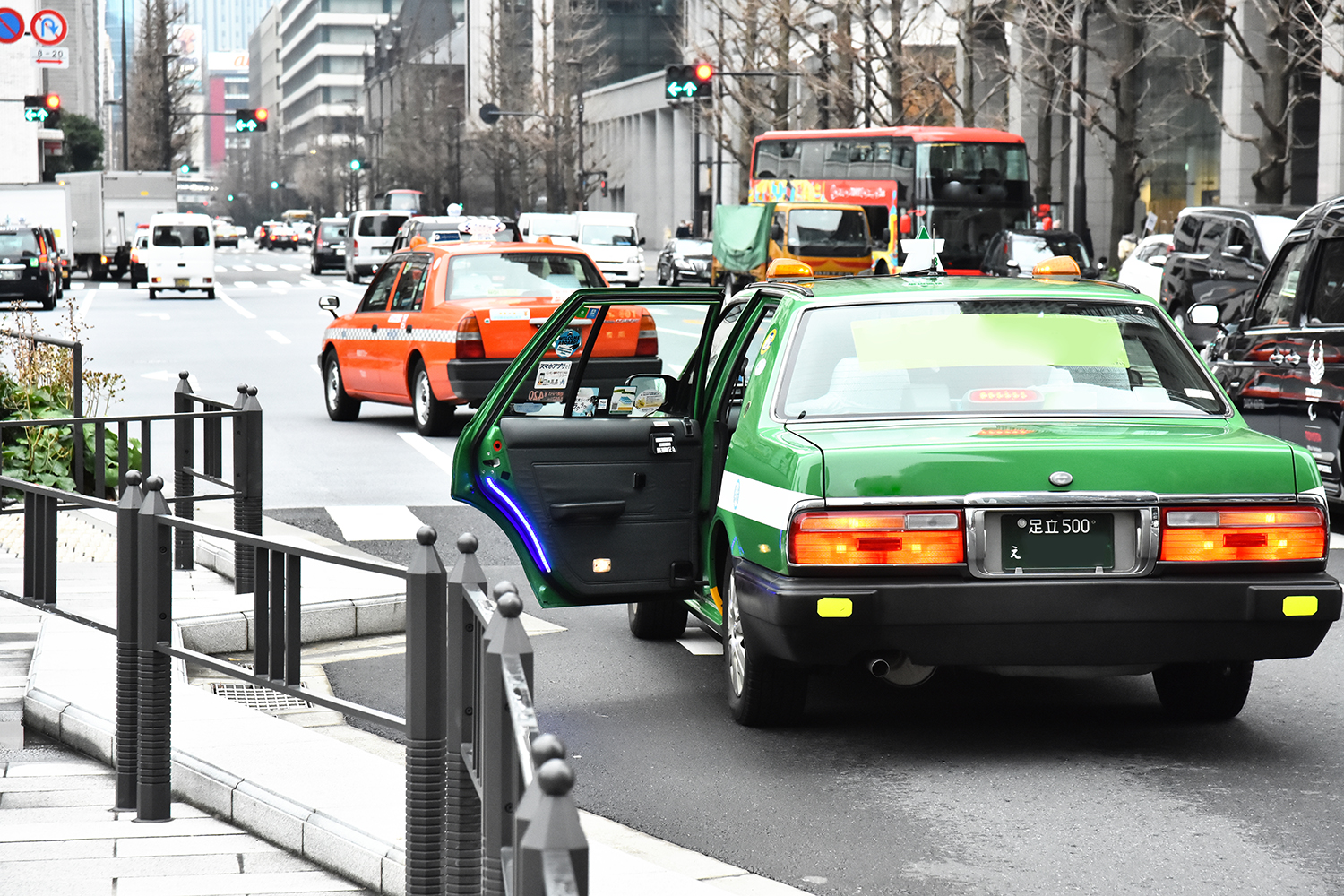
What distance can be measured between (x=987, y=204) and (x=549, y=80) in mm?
56324

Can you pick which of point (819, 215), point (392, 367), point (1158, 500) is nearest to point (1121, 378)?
point (1158, 500)

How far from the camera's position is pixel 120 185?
65.8 m

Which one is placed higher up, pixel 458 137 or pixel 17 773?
pixel 458 137

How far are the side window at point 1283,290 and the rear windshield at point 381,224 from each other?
49.3m

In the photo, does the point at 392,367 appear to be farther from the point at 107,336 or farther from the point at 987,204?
the point at 987,204

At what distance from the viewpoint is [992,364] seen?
21.2 ft

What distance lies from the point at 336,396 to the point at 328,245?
49.5m

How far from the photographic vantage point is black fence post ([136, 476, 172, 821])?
17.3 feet

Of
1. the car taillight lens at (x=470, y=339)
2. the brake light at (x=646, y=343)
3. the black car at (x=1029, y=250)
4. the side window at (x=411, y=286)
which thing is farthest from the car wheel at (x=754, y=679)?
the black car at (x=1029, y=250)

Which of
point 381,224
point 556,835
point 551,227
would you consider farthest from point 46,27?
point 556,835

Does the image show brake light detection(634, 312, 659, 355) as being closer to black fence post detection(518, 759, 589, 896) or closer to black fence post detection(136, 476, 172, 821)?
black fence post detection(136, 476, 172, 821)

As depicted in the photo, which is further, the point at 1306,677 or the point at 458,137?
the point at 458,137

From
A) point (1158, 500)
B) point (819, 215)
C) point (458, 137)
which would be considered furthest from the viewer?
point (458, 137)

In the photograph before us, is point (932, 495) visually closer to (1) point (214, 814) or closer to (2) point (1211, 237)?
(1) point (214, 814)
